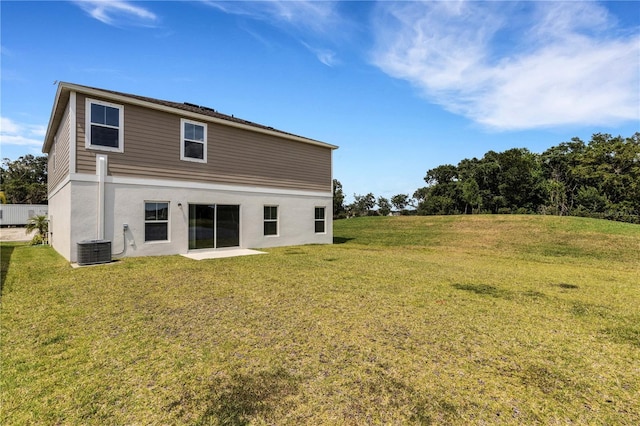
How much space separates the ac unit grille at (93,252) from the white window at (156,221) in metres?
1.44

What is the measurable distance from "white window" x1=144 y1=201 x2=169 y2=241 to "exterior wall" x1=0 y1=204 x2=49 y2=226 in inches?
1122

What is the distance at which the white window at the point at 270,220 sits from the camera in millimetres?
13518

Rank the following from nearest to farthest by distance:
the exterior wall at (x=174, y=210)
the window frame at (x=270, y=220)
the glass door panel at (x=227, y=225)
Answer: the exterior wall at (x=174, y=210) < the glass door panel at (x=227, y=225) < the window frame at (x=270, y=220)

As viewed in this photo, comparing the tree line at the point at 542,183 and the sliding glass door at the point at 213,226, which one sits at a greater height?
the tree line at the point at 542,183

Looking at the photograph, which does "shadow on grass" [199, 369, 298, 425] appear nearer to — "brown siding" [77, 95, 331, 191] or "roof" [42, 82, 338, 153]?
"brown siding" [77, 95, 331, 191]

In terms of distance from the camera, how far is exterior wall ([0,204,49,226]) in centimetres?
2884

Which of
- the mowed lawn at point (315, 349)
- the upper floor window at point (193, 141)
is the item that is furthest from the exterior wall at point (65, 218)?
the upper floor window at point (193, 141)

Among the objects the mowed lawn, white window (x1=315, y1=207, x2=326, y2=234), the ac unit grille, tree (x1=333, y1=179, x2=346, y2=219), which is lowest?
the mowed lawn

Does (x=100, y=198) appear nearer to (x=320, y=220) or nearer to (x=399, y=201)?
(x=320, y=220)

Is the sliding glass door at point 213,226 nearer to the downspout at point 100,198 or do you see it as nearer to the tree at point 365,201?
the downspout at point 100,198

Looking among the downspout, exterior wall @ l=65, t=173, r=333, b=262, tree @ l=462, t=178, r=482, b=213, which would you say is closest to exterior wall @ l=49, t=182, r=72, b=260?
exterior wall @ l=65, t=173, r=333, b=262

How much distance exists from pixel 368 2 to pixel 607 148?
158 ft

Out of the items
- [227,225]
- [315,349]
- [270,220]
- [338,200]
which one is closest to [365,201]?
[338,200]

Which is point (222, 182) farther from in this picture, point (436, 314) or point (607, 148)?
point (607, 148)
